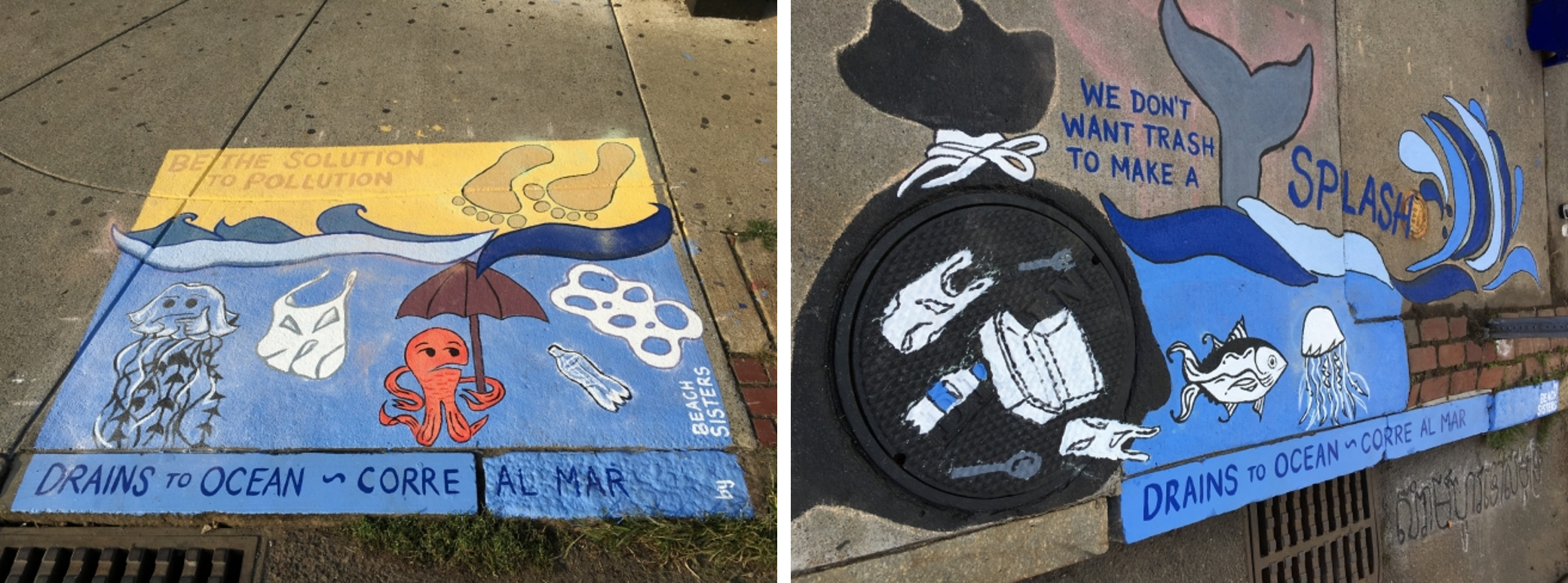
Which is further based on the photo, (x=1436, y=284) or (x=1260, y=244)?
(x=1436, y=284)

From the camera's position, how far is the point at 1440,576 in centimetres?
405

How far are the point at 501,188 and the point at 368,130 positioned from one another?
0.68 meters

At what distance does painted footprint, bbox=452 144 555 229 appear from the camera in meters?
3.23

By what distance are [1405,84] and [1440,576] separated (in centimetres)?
238

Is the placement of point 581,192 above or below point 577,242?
above

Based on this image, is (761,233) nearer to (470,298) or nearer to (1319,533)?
(470,298)

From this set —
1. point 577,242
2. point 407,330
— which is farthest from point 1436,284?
point 407,330

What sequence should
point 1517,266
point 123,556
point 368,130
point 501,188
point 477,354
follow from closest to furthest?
point 123,556 < point 477,354 < point 501,188 < point 368,130 < point 1517,266

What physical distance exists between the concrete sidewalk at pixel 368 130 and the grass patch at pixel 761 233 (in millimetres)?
36

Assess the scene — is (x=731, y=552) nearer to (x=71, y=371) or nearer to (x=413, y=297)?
(x=413, y=297)

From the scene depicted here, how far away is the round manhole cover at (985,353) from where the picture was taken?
2293mm

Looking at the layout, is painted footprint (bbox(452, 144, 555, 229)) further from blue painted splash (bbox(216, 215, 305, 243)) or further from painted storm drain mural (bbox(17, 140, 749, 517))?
blue painted splash (bbox(216, 215, 305, 243))

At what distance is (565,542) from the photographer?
2.62 metres

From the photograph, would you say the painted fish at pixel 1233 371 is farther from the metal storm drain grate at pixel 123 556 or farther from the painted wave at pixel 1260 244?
the metal storm drain grate at pixel 123 556
